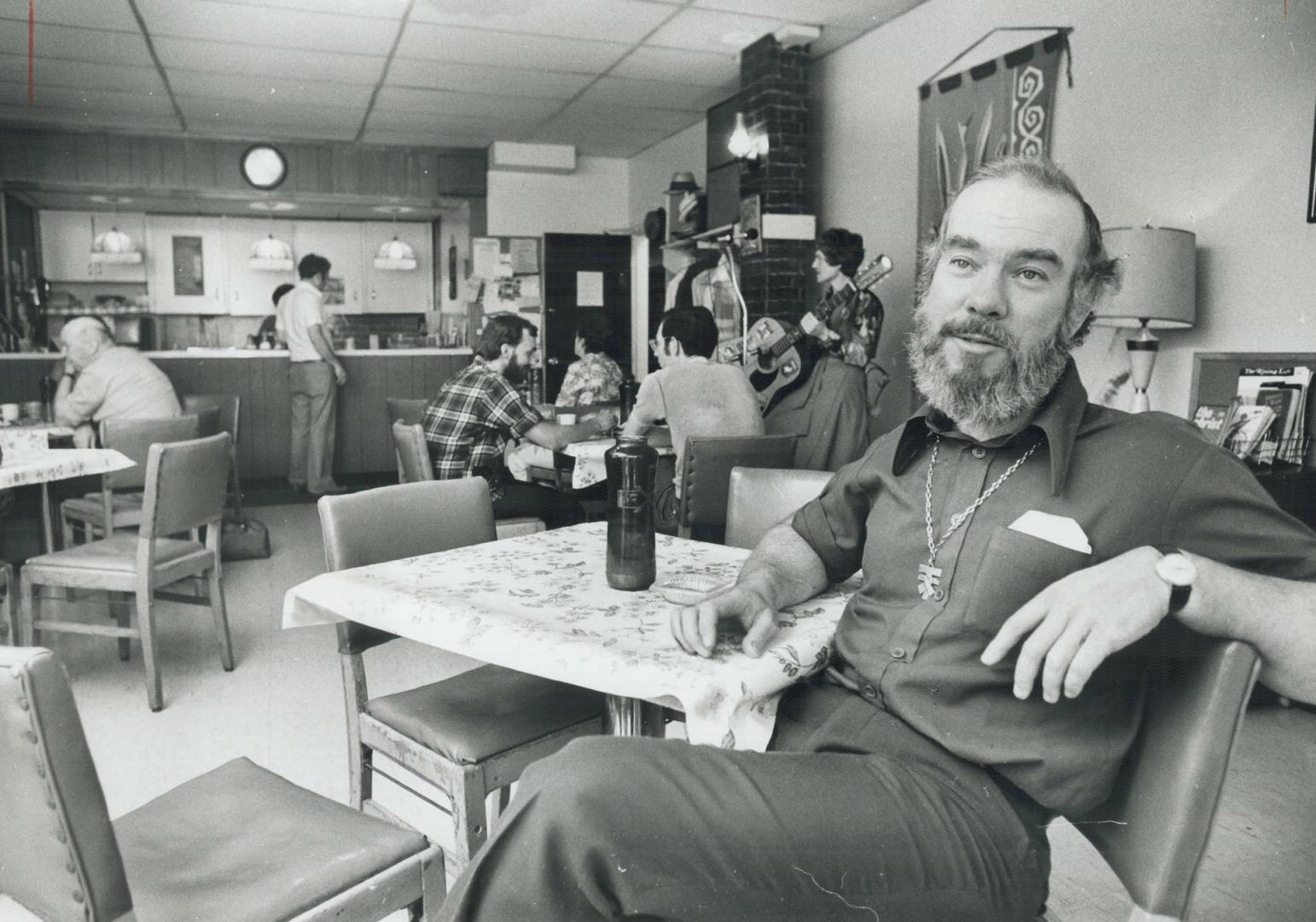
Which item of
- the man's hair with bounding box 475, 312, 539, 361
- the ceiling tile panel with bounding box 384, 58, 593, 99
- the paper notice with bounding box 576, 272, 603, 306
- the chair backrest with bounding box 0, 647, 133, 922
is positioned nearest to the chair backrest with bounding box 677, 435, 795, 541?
the man's hair with bounding box 475, 312, 539, 361

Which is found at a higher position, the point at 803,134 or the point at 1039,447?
the point at 803,134

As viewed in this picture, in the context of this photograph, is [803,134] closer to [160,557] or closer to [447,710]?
[160,557]

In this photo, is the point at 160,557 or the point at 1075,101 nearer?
the point at 160,557

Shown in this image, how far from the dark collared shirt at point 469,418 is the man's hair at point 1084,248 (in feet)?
9.27

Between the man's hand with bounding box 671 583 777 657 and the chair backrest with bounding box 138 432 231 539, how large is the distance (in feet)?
8.05

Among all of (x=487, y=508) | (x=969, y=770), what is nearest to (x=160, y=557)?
(x=487, y=508)

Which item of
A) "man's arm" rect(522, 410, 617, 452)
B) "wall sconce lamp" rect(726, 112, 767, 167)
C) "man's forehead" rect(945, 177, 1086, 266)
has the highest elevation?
"wall sconce lamp" rect(726, 112, 767, 167)

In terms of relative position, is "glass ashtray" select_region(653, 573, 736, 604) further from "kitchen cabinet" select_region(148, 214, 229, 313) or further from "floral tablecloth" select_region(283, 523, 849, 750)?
"kitchen cabinet" select_region(148, 214, 229, 313)

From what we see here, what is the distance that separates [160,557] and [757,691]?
284 cm

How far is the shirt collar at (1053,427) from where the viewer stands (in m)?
1.30

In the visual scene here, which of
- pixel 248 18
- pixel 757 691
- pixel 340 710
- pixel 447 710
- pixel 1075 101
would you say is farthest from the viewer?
pixel 248 18

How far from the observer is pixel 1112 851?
1.16 metres

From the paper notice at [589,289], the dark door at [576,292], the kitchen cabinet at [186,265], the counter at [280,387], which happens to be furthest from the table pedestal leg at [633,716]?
the kitchen cabinet at [186,265]

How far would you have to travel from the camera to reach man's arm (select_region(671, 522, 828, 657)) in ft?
4.40
